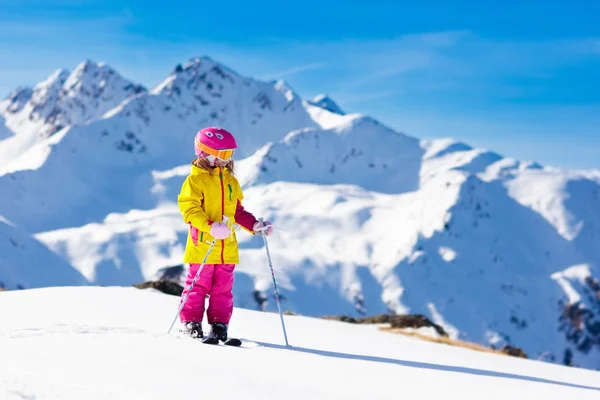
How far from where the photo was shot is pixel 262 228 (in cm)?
716

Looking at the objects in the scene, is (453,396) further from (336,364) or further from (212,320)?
(212,320)

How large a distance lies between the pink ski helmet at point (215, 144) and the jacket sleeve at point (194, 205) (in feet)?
1.19

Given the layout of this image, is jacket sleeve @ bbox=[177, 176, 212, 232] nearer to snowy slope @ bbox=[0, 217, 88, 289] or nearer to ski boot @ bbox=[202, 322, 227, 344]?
ski boot @ bbox=[202, 322, 227, 344]

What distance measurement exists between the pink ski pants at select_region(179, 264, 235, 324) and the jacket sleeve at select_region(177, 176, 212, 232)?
0.59 metres

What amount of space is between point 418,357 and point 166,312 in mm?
3435

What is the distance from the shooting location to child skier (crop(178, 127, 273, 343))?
703 centimetres

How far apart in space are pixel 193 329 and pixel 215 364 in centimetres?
181

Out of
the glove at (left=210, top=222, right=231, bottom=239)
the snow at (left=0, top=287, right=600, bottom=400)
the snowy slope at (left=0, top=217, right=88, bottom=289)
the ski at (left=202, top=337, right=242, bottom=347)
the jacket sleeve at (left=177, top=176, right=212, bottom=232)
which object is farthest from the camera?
the snowy slope at (left=0, top=217, right=88, bottom=289)

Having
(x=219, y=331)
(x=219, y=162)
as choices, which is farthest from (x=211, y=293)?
(x=219, y=162)

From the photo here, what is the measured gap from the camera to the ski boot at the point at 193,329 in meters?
6.94

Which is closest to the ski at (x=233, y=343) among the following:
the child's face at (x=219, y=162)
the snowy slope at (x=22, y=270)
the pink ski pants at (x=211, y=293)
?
the pink ski pants at (x=211, y=293)

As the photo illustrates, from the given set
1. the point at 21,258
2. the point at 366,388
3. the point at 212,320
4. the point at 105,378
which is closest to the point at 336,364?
the point at 366,388

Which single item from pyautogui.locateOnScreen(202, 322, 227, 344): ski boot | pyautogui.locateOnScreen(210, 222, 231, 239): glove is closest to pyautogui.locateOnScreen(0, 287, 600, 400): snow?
pyautogui.locateOnScreen(202, 322, 227, 344): ski boot

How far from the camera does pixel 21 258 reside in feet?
636
